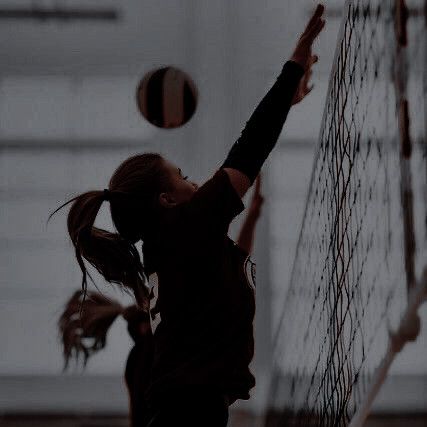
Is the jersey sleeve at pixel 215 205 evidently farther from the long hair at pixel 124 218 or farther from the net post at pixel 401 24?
the net post at pixel 401 24

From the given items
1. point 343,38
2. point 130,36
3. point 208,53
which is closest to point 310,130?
point 208,53

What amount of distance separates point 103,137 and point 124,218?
12.2 ft

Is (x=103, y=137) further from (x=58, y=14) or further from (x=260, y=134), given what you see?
(x=260, y=134)

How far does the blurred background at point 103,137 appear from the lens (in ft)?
17.7

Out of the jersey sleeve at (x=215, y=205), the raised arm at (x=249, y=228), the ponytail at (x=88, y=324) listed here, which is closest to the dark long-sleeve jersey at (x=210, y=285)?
the jersey sleeve at (x=215, y=205)

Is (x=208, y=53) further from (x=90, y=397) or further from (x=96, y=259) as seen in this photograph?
(x=96, y=259)

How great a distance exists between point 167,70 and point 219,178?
1.69 metres

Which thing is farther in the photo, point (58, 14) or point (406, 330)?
point (58, 14)

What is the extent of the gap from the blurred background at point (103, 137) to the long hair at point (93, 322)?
1937mm

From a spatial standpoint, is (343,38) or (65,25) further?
(65,25)

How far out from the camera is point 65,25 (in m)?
5.67

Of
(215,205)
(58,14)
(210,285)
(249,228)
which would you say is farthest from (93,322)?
(58,14)

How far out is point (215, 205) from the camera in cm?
187

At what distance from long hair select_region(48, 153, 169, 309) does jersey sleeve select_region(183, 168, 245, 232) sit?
0.18 meters
